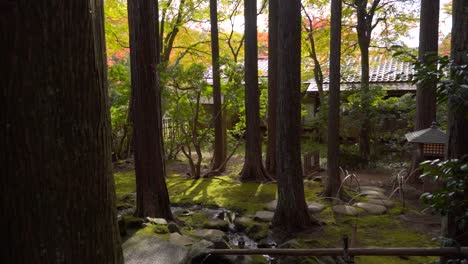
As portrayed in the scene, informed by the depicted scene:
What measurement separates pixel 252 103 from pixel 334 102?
281cm

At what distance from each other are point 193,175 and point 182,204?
7.82 feet

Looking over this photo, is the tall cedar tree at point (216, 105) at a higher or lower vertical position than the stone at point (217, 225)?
higher

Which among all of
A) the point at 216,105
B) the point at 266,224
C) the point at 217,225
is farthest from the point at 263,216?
the point at 216,105

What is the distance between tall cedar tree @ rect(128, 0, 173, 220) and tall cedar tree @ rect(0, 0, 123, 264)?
459cm

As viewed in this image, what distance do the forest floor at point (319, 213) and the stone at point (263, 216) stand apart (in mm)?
199

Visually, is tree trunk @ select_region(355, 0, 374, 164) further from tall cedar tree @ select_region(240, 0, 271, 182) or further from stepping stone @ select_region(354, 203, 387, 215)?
stepping stone @ select_region(354, 203, 387, 215)

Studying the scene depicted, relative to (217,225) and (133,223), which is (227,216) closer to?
(217,225)

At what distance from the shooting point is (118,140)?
1362 centimetres

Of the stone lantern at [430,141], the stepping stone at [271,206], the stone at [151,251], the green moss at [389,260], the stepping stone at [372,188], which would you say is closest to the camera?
the stone at [151,251]

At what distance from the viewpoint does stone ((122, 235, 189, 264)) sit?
4.38 m

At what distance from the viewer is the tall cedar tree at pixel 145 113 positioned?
6000mm

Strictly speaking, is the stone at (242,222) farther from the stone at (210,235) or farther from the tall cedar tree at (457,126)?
the tall cedar tree at (457,126)

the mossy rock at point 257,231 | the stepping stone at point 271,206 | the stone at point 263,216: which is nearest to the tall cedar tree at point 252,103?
the stepping stone at point 271,206

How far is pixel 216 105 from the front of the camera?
10555 mm
